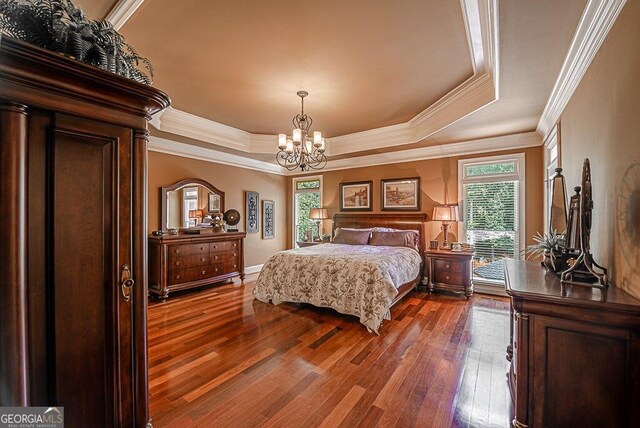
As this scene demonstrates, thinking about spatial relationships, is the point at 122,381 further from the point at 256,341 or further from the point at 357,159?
the point at 357,159

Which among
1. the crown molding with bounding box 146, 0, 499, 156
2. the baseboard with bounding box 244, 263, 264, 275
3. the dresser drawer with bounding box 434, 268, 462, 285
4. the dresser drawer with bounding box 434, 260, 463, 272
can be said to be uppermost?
the crown molding with bounding box 146, 0, 499, 156

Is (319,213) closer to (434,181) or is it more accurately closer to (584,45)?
(434,181)

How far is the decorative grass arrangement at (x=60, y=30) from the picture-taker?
1021 millimetres

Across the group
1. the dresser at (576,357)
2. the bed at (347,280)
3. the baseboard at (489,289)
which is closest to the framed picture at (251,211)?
the bed at (347,280)

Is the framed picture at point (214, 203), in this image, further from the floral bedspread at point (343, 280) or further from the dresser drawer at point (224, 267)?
the floral bedspread at point (343, 280)

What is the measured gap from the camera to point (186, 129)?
4363 millimetres

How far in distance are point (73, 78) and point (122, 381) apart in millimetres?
1265

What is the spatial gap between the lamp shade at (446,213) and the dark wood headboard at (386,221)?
0.49 metres

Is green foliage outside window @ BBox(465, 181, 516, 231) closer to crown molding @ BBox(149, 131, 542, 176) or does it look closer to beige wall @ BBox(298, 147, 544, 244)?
beige wall @ BBox(298, 147, 544, 244)

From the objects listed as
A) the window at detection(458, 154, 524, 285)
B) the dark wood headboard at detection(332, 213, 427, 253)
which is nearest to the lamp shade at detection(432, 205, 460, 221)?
the window at detection(458, 154, 524, 285)

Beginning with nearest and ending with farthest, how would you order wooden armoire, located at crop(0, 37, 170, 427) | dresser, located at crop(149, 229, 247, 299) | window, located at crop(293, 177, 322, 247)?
wooden armoire, located at crop(0, 37, 170, 427) → dresser, located at crop(149, 229, 247, 299) → window, located at crop(293, 177, 322, 247)

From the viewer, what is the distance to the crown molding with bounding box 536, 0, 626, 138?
66.0 inches

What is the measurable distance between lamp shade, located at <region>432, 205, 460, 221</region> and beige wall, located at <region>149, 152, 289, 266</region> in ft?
12.3

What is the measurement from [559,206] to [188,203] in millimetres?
5102
